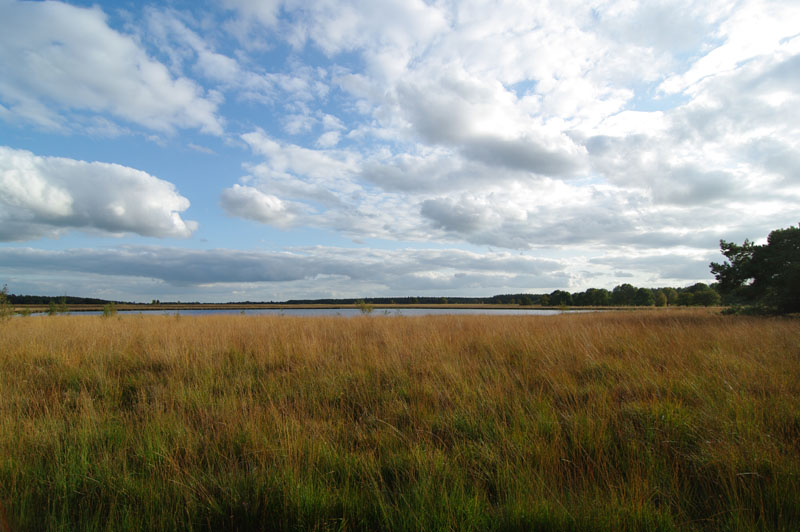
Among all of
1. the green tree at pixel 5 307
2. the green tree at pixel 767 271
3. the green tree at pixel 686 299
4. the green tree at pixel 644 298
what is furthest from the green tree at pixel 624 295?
the green tree at pixel 5 307

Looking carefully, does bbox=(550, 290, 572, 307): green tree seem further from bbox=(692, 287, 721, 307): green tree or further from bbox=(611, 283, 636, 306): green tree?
bbox=(692, 287, 721, 307): green tree

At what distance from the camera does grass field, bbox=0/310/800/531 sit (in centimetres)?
254

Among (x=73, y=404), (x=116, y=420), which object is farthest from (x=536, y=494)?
(x=73, y=404)

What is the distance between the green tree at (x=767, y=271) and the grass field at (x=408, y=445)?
12.3 metres

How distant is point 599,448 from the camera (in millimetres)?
3354

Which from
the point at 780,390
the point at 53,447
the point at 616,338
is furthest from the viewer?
the point at 616,338

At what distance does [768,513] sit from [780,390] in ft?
10.6

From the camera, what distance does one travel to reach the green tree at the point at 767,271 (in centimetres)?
1461

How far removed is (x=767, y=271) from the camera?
52.0 ft

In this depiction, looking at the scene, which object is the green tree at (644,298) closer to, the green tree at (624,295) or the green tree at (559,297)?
the green tree at (624,295)

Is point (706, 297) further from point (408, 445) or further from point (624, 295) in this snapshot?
point (408, 445)

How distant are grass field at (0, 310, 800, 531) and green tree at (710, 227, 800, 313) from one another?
1228 cm

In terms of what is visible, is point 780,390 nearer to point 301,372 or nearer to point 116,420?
point 301,372

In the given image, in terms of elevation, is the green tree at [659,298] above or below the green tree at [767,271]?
below
